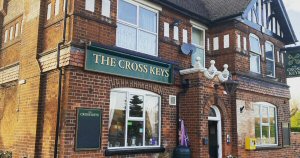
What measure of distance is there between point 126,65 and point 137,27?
1.71 meters

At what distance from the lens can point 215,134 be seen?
481 inches

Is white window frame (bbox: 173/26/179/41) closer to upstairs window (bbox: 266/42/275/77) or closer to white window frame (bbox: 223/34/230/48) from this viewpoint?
white window frame (bbox: 223/34/230/48)

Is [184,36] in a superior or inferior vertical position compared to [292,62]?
superior

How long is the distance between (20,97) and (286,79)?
12690mm

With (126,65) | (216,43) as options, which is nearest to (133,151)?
(126,65)

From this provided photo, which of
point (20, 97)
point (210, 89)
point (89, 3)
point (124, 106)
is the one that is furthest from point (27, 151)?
point (210, 89)

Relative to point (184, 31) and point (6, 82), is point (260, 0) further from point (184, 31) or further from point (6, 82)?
point (6, 82)

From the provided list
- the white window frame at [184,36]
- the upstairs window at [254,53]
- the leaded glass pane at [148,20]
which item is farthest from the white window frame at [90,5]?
the upstairs window at [254,53]

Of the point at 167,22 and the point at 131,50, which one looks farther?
the point at 167,22

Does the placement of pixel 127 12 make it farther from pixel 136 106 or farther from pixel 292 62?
pixel 292 62

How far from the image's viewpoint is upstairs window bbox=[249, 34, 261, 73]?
46.0ft

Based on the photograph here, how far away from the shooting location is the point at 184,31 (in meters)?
12.4

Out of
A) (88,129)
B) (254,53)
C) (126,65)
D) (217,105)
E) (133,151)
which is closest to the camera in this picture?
(88,129)

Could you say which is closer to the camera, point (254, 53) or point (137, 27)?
point (137, 27)
